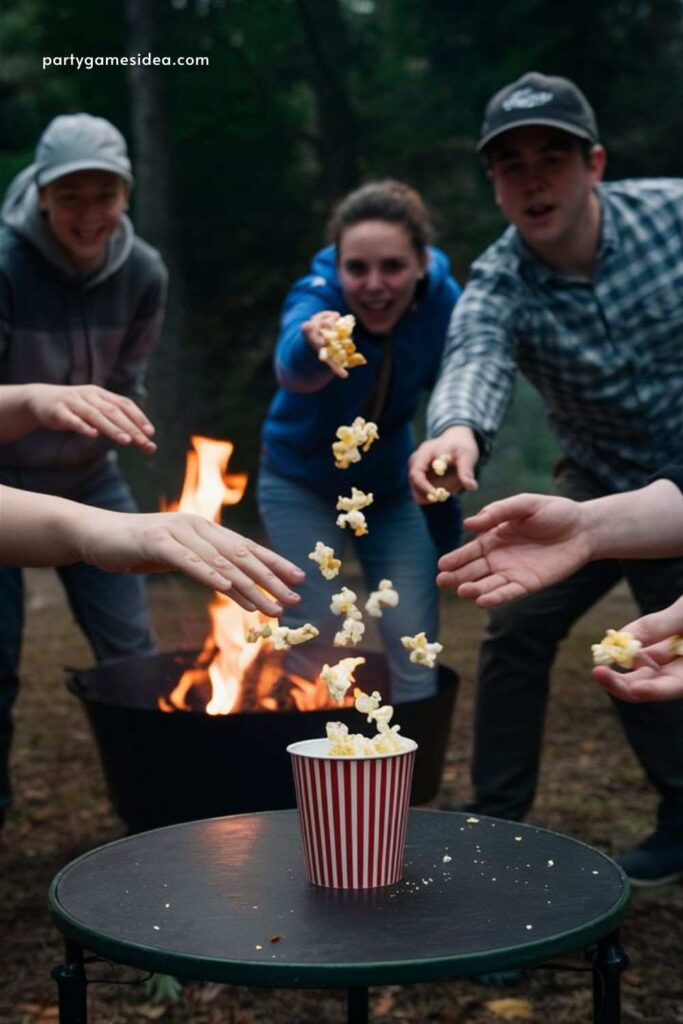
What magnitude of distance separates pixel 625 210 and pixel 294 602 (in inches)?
78.4

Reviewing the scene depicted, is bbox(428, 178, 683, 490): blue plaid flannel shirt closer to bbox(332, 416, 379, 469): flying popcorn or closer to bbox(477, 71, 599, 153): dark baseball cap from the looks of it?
bbox(477, 71, 599, 153): dark baseball cap

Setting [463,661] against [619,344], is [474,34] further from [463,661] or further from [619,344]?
[619,344]

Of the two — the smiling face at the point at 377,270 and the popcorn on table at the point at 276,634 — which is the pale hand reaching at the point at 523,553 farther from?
the smiling face at the point at 377,270

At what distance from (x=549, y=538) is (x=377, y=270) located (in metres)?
1.55

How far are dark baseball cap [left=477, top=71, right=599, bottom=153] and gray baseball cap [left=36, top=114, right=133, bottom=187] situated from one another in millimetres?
1138

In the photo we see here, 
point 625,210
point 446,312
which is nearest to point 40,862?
point 446,312

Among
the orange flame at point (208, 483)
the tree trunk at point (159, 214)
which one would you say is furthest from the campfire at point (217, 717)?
the tree trunk at point (159, 214)

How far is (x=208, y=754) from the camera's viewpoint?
2.97 m

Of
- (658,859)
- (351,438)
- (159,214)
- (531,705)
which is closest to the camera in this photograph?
(351,438)

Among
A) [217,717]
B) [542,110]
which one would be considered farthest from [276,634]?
[542,110]

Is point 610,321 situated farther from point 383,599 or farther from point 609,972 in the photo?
point 609,972

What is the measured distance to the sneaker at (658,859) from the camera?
3.51 m

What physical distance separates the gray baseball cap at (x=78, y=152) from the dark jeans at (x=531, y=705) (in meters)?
1.64

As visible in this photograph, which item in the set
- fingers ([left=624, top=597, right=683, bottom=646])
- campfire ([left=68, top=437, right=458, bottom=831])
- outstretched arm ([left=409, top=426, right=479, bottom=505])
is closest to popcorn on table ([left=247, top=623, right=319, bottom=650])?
fingers ([left=624, top=597, right=683, bottom=646])
